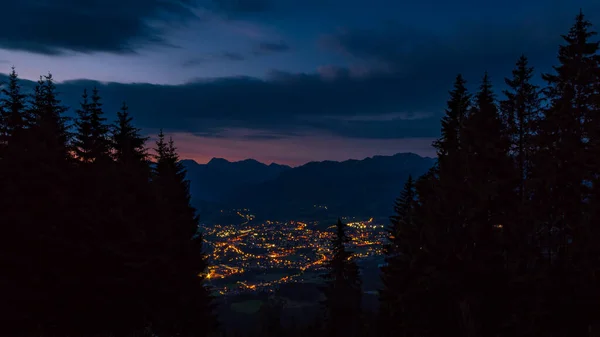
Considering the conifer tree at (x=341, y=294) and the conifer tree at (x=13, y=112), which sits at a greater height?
the conifer tree at (x=13, y=112)

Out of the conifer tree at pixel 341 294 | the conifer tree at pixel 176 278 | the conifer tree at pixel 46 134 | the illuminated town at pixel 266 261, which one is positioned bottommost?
the illuminated town at pixel 266 261

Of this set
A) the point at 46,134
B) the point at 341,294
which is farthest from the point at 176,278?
the point at 341,294

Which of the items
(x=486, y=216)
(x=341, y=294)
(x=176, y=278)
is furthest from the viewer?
(x=341, y=294)

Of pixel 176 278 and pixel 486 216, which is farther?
pixel 176 278

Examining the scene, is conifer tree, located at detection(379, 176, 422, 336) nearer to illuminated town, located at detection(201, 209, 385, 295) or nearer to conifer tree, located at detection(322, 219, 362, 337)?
conifer tree, located at detection(322, 219, 362, 337)

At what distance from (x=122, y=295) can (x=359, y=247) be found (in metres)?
175

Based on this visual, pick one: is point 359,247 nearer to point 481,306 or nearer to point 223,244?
point 223,244

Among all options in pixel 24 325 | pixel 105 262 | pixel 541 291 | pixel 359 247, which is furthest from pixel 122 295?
pixel 359 247

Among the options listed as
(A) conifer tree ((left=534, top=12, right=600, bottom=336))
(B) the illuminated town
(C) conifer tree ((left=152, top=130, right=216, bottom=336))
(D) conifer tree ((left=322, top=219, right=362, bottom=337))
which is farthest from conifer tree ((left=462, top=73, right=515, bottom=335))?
(B) the illuminated town

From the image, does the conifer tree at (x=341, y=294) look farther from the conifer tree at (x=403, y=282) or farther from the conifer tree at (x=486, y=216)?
the conifer tree at (x=486, y=216)

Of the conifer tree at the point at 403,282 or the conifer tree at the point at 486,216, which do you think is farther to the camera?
the conifer tree at the point at 403,282

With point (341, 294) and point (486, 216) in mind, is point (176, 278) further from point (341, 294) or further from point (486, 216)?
point (341, 294)

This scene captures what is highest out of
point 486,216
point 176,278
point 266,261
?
point 486,216

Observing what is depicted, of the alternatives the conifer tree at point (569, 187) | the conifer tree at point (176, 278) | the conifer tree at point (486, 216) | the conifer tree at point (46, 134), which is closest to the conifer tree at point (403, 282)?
the conifer tree at point (486, 216)
